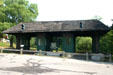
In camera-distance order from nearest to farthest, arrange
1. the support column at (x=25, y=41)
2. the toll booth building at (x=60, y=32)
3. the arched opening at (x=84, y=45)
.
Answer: the toll booth building at (x=60, y=32) → the support column at (x=25, y=41) → the arched opening at (x=84, y=45)

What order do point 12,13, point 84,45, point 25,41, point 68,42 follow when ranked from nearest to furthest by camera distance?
1. point 68,42
2. point 25,41
3. point 84,45
4. point 12,13

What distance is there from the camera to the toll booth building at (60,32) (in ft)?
59.4

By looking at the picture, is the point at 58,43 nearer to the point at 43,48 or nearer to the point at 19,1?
the point at 43,48

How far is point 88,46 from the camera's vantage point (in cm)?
2762

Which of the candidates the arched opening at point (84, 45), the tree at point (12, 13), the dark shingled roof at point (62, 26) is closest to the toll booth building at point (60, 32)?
the dark shingled roof at point (62, 26)

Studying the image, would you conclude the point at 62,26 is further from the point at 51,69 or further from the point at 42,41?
the point at 51,69

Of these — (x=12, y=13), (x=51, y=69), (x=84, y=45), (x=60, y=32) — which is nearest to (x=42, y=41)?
(x=60, y=32)

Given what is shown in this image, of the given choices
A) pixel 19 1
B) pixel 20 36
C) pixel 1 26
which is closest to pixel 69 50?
pixel 20 36

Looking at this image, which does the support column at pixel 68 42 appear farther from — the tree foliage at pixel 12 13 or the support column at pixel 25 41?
the tree foliage at pixel 12 13

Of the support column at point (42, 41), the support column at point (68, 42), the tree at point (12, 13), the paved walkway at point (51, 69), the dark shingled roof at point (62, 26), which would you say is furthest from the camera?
the tree at point (12, 13)

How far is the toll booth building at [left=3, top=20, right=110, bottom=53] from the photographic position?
18.1 m

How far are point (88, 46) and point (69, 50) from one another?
32.5 ft

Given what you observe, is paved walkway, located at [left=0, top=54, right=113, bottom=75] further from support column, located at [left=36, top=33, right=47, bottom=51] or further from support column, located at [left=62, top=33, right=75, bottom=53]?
support column, located at [left=36, top=33, right=47, bottom=51]

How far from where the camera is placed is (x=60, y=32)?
1941 centimetres
